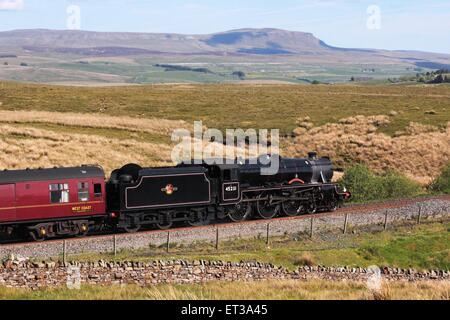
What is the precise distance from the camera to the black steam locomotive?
32.7 m

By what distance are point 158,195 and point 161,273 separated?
32.1 ft

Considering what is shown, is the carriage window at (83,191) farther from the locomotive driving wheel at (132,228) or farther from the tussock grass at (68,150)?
the tussock grass at (68,150)

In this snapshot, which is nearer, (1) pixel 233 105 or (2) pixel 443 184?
(2) pixel 443 184

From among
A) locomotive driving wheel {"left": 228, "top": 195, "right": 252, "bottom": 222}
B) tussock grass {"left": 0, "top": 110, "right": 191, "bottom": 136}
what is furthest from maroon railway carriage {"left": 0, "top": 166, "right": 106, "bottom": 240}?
tussock grass {"left": 0, "top": 110, "right": 191, "bottom": 136}

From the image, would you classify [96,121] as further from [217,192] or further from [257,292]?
[257,292]

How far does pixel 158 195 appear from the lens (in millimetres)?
33062

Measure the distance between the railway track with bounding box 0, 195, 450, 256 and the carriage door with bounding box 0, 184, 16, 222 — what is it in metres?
1.35

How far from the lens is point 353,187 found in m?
45.3

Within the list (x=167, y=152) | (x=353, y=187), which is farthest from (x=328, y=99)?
(x=353, y=187)

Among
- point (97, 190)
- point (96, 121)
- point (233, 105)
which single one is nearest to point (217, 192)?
point (97, 190)
